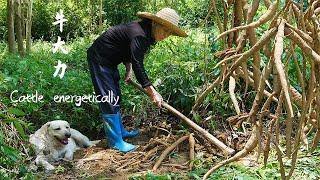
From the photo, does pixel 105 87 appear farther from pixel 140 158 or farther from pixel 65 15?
pixel 65 15

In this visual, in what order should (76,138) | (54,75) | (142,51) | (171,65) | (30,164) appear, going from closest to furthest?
(30,164)
(142,51)
(76,138)
(171,65)
(54,75)

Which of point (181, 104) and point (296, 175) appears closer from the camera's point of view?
point (296, 175)

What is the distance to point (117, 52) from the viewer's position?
16.8 ft

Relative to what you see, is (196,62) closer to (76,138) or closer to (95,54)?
(95,54)

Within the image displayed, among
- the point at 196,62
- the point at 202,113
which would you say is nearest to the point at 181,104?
the point at 202,113

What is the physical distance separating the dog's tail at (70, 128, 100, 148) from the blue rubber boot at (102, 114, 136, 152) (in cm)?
34

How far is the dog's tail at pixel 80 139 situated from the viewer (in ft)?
17.1

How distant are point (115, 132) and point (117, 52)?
830 millimetres

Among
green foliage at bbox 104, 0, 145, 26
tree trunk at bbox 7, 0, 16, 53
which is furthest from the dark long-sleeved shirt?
green foliage at bbox 104, 0, 145, 26

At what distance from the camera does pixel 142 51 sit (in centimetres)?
487

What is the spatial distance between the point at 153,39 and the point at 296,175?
1972mm

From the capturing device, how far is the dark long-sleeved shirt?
4785 millimetres

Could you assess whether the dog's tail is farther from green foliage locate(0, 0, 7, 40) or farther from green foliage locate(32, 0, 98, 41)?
green foliage locate(0, 0, 7, 40)

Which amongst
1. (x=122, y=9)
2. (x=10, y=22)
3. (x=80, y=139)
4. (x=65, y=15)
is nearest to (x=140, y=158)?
(x=80, y=139)
